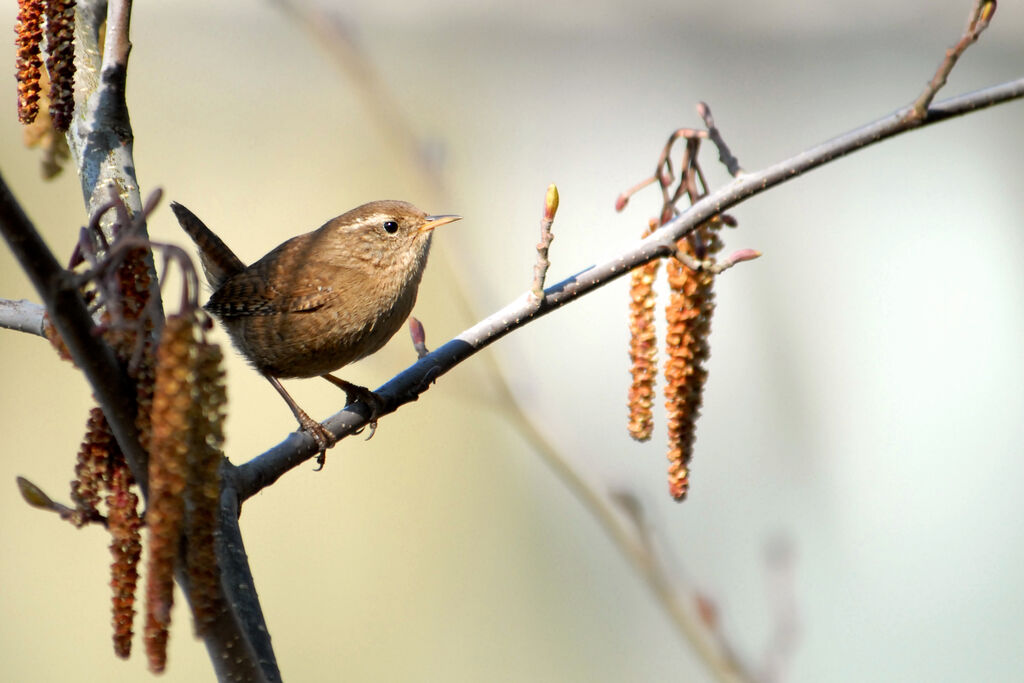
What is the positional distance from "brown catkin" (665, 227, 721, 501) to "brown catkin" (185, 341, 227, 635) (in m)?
0.93

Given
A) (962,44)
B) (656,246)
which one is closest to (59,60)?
(656,246)

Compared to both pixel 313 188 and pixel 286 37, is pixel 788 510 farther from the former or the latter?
pixel 286 37

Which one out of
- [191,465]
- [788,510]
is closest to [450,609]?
[788,510]

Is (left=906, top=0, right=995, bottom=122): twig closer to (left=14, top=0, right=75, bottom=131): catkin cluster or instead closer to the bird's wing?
(left=14, top=0, right=75, bottom=131): catkin cluster

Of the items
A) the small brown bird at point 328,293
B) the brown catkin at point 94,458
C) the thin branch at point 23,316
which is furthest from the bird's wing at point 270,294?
the brown catkin at point 94,458

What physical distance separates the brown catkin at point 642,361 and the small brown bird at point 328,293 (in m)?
1.03

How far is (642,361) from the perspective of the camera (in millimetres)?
1843

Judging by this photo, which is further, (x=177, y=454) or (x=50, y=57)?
(x=50, y=57)

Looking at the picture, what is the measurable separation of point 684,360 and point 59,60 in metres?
1.13

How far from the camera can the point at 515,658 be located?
506cm

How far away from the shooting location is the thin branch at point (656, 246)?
176 centimetres

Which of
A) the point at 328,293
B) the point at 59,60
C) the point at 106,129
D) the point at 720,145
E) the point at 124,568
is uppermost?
the point at 106,129

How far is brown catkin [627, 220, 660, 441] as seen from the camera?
6.02 feet

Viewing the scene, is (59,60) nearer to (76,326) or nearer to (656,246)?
(76,326)
